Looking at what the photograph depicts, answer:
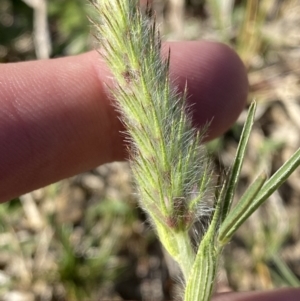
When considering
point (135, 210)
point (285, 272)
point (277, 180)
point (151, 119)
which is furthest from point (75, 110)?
point (285, 272)

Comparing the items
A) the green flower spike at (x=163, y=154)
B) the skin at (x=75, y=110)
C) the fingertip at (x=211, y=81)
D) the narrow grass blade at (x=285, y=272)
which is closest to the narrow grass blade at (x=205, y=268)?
the green flower spike at (x=163, y=154)

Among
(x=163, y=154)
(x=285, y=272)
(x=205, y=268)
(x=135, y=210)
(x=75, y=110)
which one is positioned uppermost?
(x=163, y=154)

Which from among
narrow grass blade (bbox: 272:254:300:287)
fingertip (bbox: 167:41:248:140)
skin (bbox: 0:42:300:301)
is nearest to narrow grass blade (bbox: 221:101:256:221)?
skin (bbox: 0:42:300:301)

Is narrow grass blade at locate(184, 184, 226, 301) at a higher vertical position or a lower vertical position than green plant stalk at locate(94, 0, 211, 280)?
lower

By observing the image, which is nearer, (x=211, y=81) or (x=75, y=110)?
(x=75, y=110)

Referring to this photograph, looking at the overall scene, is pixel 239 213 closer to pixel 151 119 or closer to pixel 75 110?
pixel 151 119

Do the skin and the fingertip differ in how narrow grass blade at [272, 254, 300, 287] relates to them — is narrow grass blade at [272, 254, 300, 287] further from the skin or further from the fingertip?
the fingertip

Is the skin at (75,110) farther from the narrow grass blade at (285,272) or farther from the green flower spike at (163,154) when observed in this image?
the narrow grass blade at (285,272)
